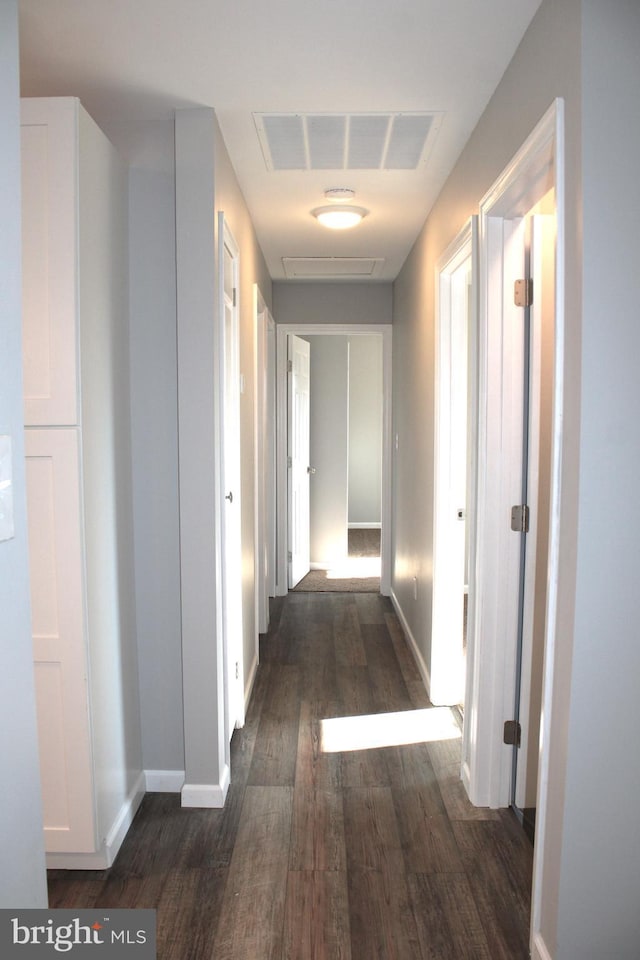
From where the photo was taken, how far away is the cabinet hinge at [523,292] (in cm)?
236

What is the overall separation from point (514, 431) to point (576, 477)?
0.88 metres

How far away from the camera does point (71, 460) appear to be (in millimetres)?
2039

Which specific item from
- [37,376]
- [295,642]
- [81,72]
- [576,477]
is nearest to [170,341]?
[37,376]

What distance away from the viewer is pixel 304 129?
8.57 feet

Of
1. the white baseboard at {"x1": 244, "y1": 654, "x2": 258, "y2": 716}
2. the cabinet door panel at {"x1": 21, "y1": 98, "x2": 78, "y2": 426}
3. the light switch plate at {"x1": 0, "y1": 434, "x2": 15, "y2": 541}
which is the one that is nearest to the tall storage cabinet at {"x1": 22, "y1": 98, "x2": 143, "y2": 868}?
the cabinet door panel at {"x1": 21, "y1": 98, "x2": 78, "y2": 426}

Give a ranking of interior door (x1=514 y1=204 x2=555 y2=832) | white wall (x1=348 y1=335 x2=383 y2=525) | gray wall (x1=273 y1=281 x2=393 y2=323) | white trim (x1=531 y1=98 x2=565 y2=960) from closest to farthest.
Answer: white trim (x1=531 y1=98 x2=565 y2=960) < interior door (x1=514 y1=204 x2=555 y2=832) < gray wall (x1=273 y1=281 x2=393 y2=323) < white wall (x1=348 y1=335 x2=383 y2=525)

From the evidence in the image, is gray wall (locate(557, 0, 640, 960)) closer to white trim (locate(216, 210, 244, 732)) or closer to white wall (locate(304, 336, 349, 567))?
white trim (locate(216, 210, 244, 732))

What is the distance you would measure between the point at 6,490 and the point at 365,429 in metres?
8.11

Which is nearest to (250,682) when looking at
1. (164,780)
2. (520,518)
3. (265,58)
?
(164,780)

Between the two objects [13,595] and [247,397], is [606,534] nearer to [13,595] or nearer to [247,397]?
[13,595]

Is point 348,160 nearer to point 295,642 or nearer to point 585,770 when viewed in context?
point 585,770

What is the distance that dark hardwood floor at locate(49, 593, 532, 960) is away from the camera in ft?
6.23

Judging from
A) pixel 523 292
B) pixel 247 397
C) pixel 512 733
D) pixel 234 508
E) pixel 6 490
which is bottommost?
pixel 512 733

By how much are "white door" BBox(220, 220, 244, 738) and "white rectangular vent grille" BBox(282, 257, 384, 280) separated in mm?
1693
